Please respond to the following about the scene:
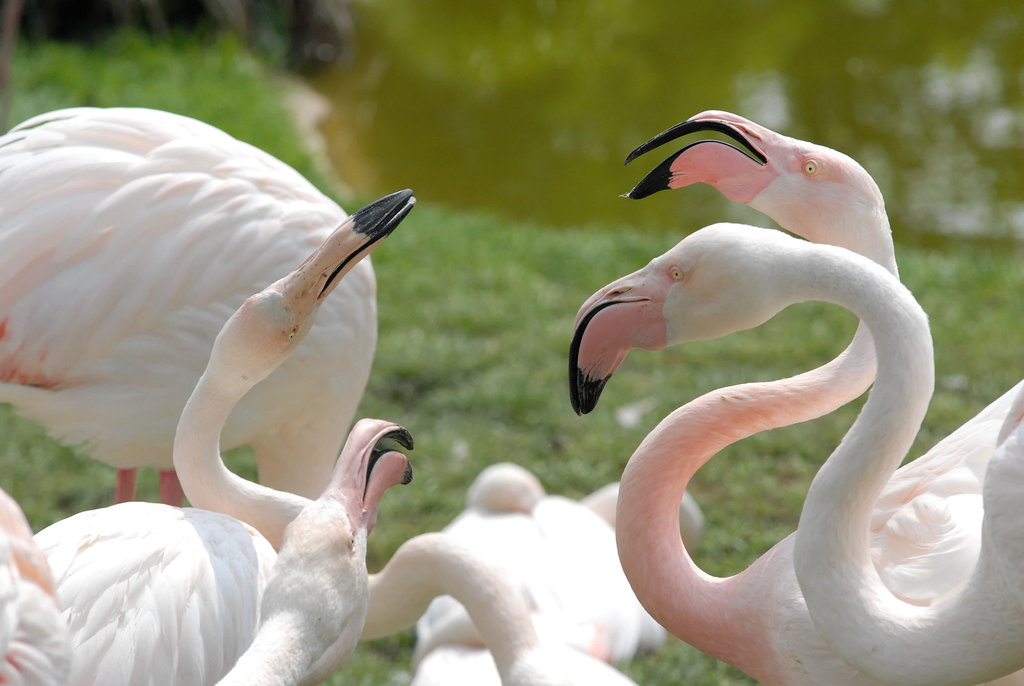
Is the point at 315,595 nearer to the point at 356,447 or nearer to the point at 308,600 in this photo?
the point at 308,600

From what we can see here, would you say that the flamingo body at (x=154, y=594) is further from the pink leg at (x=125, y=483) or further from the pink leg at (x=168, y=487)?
the pink leg at (x=125, y=483)

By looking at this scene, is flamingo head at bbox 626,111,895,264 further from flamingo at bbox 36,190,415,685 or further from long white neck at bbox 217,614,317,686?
long white neck at bbox 217,614,317,686

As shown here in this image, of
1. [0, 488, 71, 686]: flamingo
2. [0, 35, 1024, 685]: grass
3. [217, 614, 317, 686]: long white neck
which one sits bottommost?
[0, 35, 1024, 685]: grass

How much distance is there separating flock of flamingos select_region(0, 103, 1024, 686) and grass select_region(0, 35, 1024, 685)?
31.9 inches

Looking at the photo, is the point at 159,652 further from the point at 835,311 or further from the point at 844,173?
the point at 835,311

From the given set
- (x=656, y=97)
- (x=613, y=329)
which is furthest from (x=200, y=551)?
(x=656, y=97)

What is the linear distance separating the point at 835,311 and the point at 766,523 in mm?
1745

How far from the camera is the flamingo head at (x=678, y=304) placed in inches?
84.0

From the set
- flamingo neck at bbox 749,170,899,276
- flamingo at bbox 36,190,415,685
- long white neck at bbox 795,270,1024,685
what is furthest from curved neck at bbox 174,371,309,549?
flamingo neck at bbox 749,170,899,276

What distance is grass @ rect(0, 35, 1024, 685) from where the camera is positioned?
170 inches

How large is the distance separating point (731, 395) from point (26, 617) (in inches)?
57.7

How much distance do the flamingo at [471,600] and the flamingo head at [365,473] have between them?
0.51 meters

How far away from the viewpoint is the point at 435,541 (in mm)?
2766

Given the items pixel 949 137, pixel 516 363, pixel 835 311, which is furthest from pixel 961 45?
pixel 516 363
